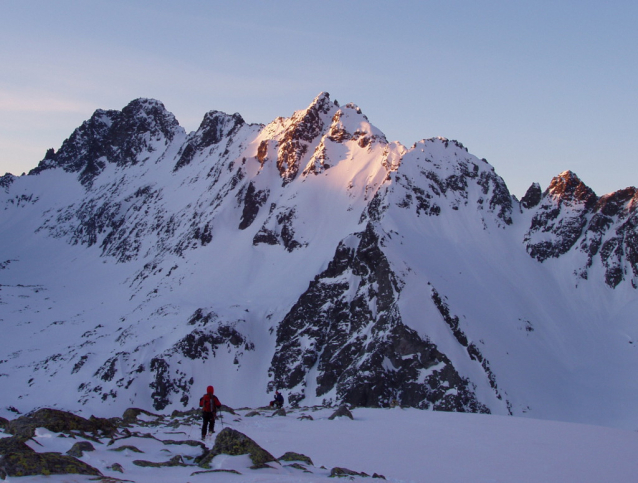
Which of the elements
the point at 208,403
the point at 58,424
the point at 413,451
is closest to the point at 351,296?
the point at 208,403

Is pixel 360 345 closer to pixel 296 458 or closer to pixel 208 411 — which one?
pixel 208 411

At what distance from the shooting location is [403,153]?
100438 mm

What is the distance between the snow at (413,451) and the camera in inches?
460

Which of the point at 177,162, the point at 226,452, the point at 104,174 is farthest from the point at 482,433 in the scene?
the point at 104,174

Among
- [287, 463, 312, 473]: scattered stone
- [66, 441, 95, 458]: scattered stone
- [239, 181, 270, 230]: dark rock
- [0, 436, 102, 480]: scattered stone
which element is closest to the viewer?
[0, 436, 102, 480]: scattered stone

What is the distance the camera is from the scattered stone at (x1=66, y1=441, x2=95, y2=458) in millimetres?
12376

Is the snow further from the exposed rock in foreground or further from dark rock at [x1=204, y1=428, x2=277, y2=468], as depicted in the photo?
dark rock at [x1=204, y1=428, x2=277, y2=468]

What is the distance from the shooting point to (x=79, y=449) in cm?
1254

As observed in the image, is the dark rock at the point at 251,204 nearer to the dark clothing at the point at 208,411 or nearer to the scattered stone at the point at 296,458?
the dark clothing at the point at 208,411

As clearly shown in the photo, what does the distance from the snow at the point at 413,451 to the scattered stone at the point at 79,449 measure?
0.69 ft

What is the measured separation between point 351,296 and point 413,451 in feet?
203

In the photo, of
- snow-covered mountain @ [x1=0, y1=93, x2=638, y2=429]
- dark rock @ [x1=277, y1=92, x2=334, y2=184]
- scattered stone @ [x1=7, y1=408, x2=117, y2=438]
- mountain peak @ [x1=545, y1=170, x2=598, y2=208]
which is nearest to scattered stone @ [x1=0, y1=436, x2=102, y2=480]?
scattered stone @ [x1=7, y1=408, x2=117, y2=438]

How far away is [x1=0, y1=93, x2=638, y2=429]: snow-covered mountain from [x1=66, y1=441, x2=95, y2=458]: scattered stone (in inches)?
1910

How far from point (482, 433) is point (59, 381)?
79425 millimetres
